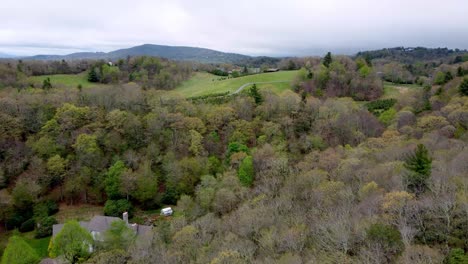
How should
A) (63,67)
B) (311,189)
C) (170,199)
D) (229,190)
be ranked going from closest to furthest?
(311,189), (229,190), (170,199), (63,67)

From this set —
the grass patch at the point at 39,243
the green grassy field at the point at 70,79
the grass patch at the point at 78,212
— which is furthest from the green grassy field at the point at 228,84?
the grass patch at the point at 39,243

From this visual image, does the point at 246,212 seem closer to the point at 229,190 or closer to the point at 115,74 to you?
the point at 229,190

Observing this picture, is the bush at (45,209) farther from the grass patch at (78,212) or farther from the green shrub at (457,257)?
the green shrub at (457,257)

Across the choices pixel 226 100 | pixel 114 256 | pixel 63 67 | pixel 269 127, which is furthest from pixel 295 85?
pixel 63 67

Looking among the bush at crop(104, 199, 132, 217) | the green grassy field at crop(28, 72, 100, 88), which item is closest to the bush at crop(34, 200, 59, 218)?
the bush at crop(104, 199, 132, 217)

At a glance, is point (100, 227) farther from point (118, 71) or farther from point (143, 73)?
point (118, 71)

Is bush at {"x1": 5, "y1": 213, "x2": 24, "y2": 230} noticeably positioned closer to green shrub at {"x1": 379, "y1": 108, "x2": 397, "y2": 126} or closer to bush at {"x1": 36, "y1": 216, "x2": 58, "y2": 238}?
bush at {"x1": 36, "y1": 216, "x2": 58, "y2": 238}

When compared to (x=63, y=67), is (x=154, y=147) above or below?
below
